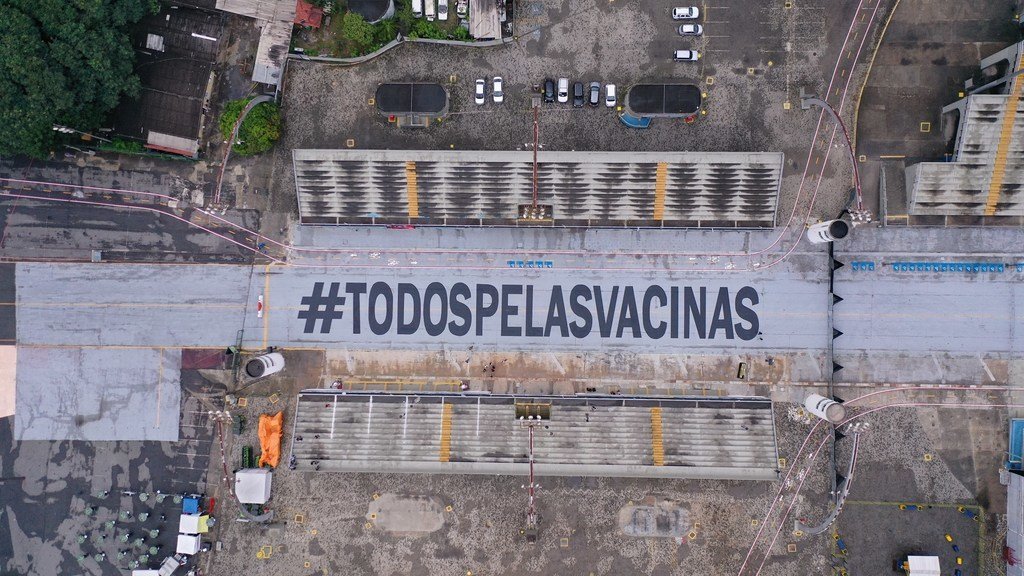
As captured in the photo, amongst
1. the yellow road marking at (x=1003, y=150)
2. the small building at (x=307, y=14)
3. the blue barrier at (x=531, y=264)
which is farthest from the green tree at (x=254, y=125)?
the yellow road marking at (x=1003, y=150)

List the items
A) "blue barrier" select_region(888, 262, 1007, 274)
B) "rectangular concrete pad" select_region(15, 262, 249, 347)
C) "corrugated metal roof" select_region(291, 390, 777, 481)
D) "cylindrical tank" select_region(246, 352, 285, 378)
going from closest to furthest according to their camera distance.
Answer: "cylindrical tank" select_region(246, 352, 285, 378), "corrugated metal roof" select_region(291, 390, 777, 481), "blue barrier" select_region(888, 262, 1007, 274), "rectangular concrete pad" select_region(15, 262, 249, 347)

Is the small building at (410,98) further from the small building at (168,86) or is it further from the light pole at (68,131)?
the light pole at (68,131)

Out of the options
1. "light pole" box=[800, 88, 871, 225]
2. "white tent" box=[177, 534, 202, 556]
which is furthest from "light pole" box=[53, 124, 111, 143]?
"light pole" box=[800, 88, 871, 225]

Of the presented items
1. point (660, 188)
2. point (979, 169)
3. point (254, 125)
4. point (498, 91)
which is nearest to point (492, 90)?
point (498, 91)

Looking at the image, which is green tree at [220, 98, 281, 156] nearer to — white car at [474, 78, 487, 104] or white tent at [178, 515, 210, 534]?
white car at [474, 78, 487, 104]

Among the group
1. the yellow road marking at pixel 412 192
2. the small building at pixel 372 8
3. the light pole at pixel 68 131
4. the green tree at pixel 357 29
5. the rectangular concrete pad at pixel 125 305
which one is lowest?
the rectangular concrete pad at pixel 125 305

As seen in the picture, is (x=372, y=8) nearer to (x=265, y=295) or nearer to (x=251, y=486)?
(x=265, y=295)
